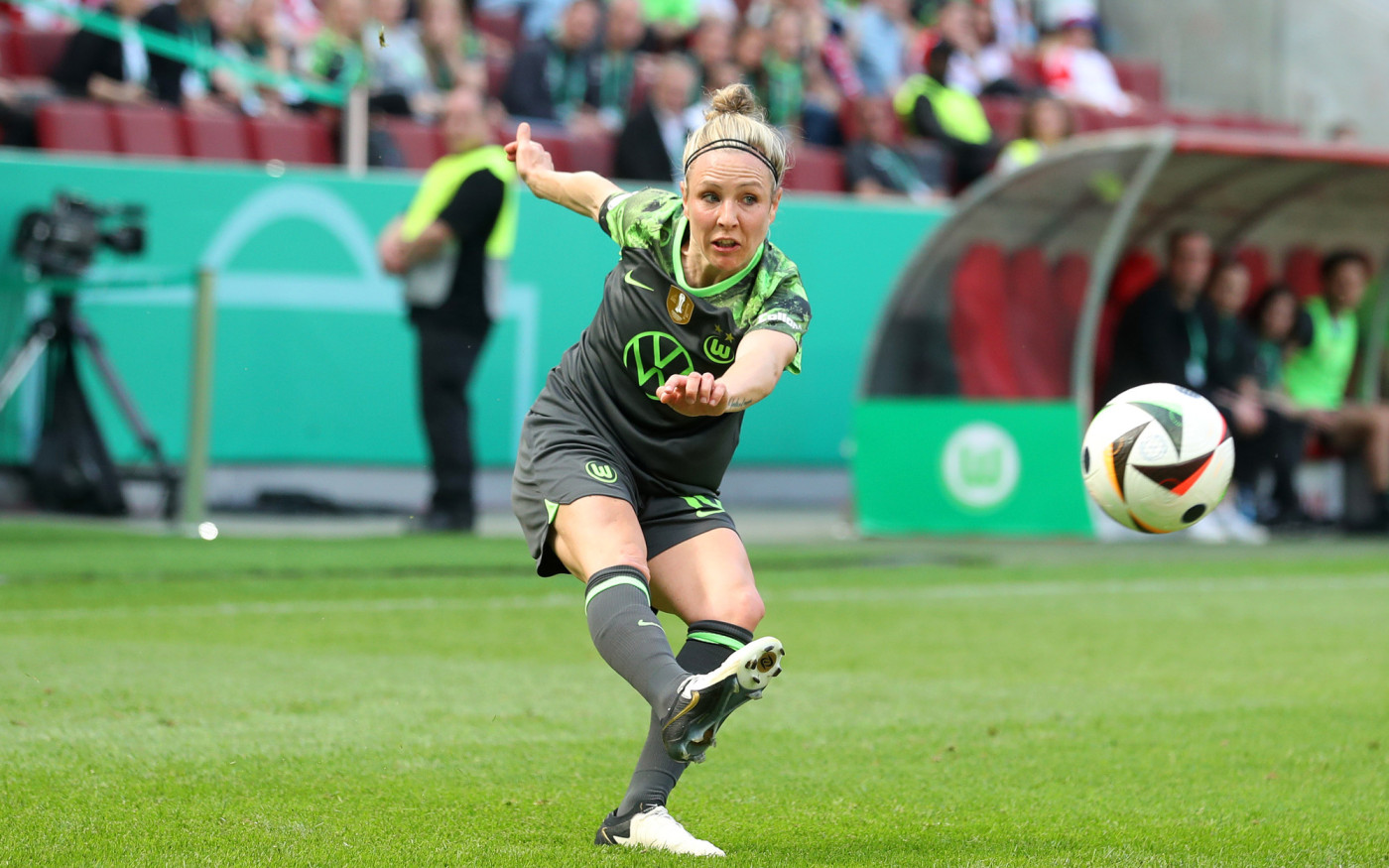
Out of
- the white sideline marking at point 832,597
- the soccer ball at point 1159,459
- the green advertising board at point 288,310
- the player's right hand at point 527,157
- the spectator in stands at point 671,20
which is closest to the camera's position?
the player's right hand at point 527,157

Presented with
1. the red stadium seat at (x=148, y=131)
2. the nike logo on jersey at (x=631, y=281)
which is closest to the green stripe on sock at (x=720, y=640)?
the nike logo on jersey at (x=631, y=281)

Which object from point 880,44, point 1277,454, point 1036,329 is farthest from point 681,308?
point 880,44

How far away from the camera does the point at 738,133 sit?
4.14 meters

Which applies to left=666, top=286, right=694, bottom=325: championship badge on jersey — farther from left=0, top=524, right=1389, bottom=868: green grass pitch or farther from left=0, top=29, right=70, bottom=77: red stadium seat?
left=0, top=29, right=70, bottom=77: red stadium seat

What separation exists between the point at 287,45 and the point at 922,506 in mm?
6203

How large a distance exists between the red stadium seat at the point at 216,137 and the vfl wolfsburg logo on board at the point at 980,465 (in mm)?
5545

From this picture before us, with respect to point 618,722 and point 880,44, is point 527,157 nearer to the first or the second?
point 618,722

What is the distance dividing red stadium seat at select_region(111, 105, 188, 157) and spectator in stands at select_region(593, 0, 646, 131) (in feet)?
11.9

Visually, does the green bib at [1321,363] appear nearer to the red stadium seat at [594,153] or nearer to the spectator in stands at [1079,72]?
the spectator in stands at [1079,72]

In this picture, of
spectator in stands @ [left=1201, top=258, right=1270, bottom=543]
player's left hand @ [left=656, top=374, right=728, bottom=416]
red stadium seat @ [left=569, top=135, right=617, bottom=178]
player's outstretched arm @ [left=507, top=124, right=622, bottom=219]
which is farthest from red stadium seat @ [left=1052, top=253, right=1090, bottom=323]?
player's left hand @ [left=656, top=374, right=728, bottom=416]

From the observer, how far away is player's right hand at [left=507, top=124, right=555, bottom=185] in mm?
4785

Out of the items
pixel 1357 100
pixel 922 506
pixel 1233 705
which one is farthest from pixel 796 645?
pixel 1357 100

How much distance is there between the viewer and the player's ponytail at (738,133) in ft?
13.6

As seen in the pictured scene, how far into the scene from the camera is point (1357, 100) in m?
20.2
